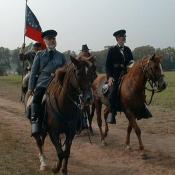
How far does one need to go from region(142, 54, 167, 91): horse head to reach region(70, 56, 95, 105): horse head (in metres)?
3.16

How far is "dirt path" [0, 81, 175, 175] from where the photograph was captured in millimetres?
10008

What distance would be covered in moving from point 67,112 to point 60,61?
1267 millimetres

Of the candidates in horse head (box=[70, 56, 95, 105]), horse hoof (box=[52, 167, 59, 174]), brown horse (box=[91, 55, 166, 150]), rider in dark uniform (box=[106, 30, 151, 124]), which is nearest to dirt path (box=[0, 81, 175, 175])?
horse hoof (box=[52, 167, 59, 174])

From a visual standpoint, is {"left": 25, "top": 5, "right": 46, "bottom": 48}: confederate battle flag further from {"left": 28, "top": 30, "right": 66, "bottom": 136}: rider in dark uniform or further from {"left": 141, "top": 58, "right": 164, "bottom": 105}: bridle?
{"left": 28, "top": 30, "right": 66, "bottom": 136}: rider in dark uniform

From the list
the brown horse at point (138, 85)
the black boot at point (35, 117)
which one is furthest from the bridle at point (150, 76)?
the black boot at point (35, 117)

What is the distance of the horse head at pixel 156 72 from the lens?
36.2 ft

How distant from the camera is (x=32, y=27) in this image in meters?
16.9

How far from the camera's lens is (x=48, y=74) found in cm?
972

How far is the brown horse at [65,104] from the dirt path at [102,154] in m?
0.89

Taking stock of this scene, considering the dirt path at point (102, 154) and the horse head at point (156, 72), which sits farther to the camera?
the horse head at point (156, 72)

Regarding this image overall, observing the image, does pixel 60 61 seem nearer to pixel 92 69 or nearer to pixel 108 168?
pixel 92 69

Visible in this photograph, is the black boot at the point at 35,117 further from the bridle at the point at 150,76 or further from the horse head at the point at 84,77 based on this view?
the bridle at the point at 150,76

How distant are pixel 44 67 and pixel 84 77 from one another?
5.76 feet

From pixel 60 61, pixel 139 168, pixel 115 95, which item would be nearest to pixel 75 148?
pixel 115 95
